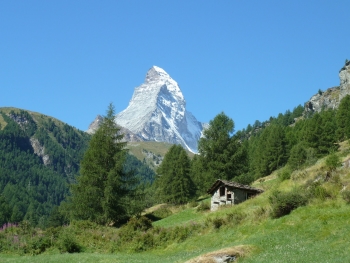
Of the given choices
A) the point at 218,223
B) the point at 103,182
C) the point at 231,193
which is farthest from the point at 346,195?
the point at 103,182

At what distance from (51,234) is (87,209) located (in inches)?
402

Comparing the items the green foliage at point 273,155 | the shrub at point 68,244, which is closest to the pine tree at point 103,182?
the shrub at point 68,244

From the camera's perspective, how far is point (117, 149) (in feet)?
173

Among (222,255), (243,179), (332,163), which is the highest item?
(243,179)

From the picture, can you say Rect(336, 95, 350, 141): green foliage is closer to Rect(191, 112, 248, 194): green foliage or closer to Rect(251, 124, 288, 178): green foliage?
Rect(251, 124, 288, 178): green foliage

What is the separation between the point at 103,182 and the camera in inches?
1945

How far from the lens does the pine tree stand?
48.0 metres

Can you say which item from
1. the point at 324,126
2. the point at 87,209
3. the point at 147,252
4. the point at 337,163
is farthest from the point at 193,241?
the point at 324,126

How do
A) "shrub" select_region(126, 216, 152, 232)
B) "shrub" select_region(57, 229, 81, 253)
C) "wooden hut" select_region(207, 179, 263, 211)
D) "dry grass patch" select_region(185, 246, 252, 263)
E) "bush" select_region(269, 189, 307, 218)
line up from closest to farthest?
1. "dry grass patch" select_region(185, 246, 252, 263)
2. "bush" select_region(269, 189, 307, 218)
3. "shrub" select_region(57, 229, 81, 253)
4. "shrub" select_region(126, 216, 152, 232)
5. "wooden hut" select_region(207, 179, 263, 211)

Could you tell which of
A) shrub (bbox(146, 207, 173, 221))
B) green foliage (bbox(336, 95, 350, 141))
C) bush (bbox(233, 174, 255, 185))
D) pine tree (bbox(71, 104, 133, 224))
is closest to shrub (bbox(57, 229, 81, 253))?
pine tree (bbox(71, 104, 133, 224))

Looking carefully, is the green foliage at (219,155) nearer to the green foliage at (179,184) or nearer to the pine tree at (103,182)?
the green foliage at (179,184)

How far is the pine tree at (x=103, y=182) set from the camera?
Answer: 4803 cm

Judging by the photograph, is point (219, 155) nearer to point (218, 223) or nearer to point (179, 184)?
point (179, 184)

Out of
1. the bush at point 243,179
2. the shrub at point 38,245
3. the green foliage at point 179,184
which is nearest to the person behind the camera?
the shrub at point 38,245
